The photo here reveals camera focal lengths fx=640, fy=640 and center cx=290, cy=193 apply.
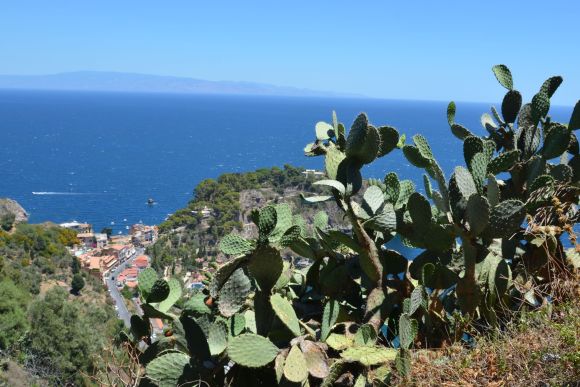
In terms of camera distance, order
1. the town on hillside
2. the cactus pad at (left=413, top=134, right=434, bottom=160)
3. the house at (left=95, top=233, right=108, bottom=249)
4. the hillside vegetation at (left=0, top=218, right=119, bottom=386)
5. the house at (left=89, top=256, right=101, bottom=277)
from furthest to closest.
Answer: the house at (left=95, top=233, right=108, bottom=249), the town on hillside, the house at (left=89, top=256, right=101, bottom=277), the hillside vegetation at (left=0, top=218, right=119, bottom=386), the cactus pad at (left=413, top=134, right=434, bottom=160)

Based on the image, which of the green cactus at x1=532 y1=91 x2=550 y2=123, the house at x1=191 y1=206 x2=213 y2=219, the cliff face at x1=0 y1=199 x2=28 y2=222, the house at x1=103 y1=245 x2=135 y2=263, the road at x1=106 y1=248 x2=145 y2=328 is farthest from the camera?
the cliff face at x1=0 y1=199 x2=28 y2=222

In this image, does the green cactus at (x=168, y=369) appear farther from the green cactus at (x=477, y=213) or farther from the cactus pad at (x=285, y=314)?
the green cactus at (x=477, y=213)

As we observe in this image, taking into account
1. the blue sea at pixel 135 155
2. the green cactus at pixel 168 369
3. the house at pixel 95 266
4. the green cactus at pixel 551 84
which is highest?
the green cactus at pixel 551 84

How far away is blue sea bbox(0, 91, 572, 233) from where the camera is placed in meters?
50.5

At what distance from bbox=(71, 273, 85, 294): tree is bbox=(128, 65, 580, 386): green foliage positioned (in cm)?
2243

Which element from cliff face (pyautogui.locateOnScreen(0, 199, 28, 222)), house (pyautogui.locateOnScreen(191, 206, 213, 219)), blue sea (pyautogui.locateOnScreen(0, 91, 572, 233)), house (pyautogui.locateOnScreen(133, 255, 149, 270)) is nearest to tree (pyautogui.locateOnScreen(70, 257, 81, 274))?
house (pyautogui.locateOnScreen(133, 255, 149, 270))

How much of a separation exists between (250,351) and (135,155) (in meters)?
84.5

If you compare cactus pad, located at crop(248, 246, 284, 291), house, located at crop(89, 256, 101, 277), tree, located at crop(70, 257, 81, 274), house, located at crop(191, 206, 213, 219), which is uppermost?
cactus pad, located at crop(248, 246, 284, 291)

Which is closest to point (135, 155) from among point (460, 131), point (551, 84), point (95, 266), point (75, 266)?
point (95, 266)

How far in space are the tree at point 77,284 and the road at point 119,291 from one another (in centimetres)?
128

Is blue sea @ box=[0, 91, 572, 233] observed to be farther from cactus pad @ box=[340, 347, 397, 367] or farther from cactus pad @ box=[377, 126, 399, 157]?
cactus pad @ box=[340, 347, 397, 367]

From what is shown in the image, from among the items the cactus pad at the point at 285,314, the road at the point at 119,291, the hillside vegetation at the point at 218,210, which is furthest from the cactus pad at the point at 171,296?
the hillside vegetation at the point at 218,210

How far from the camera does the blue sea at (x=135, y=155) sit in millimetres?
50531

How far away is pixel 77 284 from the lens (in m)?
23.0
